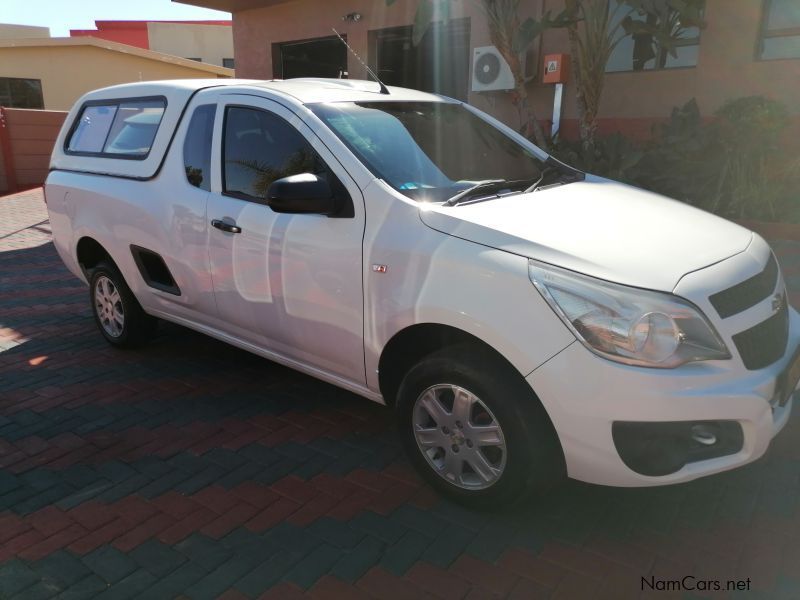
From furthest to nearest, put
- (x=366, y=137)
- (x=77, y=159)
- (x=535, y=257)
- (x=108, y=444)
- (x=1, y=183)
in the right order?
(x=1, y=183) < (x=77, y=159) < (x=108, y=444) < (x=366, y=137) < (x=535, y=257)

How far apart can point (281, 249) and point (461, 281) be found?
1.10 metres

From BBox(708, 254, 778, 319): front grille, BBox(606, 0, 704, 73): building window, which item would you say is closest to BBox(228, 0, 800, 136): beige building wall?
BBox(606, 0, 704, 73): building window

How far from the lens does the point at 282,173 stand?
3.37 metres

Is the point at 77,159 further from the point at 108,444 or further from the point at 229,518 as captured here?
the point at 229,518

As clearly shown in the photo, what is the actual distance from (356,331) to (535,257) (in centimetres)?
97

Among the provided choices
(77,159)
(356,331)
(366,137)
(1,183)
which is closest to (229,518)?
(356,331)

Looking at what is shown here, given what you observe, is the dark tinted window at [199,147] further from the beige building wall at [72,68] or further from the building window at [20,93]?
the building window at [20,93]

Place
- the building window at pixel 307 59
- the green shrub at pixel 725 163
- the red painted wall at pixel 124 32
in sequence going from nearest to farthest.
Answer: the green shrub at pixel 725 163 < the building window at pixel 307 59 < the red painted wall at pixel 124 32

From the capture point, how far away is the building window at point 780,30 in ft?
23.9

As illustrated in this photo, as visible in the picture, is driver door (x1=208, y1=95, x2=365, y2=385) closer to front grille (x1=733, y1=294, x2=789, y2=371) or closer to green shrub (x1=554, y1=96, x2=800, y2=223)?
front grille (x1=733, y1=294, x2=789, y2=371)

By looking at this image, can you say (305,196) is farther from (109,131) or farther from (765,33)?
(765,33)

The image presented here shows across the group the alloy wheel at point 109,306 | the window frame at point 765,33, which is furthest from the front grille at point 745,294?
the window frame at point 765,33

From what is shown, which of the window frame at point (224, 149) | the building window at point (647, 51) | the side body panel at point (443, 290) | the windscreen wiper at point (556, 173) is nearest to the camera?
the side body panel at point (443, 290)

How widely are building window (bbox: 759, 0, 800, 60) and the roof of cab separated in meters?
5.59
